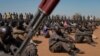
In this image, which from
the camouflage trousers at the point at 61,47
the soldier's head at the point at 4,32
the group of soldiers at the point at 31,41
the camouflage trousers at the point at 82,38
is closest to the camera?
the group of soldiers at the point at 31,41

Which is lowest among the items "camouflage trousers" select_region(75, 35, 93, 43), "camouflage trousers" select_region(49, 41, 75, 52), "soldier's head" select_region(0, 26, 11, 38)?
"camouflage trousers" select_region(75, 35, 93, 43)

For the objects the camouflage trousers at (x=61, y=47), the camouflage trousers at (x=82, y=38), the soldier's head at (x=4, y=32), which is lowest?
the camouflage trousers at (x=82, y=38)

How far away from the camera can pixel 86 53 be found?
1289 cm

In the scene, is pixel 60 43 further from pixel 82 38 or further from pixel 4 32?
pixel 4 32

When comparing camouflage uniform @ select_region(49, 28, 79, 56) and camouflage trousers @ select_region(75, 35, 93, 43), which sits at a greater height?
camouflage uniform @ select_region(49, 28, 79, 56)

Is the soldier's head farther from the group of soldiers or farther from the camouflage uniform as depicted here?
the camouflage uniform

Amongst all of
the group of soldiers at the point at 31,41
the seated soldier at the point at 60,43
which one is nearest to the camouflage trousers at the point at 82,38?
the group of soldiers at the point at 31,41

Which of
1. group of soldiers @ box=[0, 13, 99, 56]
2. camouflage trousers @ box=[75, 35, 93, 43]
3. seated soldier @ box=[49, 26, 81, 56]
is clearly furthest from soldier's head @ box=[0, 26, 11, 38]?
camouflage trousers @ box=[75, 35, 93, 43]

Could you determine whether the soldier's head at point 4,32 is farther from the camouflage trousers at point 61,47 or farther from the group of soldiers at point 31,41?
the camouflage trousers at point 61,47

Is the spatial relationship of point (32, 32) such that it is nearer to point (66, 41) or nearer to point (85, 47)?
point (66, 41)

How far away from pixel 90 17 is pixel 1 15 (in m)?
14.2

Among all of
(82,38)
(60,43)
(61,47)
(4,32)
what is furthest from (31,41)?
(4,32)

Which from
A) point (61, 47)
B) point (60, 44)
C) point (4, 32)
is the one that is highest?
point (4, 32)

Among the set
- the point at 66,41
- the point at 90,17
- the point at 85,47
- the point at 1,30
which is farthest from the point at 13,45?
the point at 90,17
